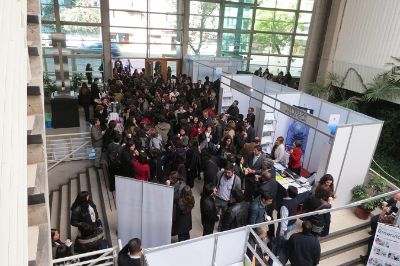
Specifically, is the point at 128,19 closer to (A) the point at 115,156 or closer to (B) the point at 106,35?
(B) the point at 106,35

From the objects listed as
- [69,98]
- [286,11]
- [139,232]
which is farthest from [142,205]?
[286,11]

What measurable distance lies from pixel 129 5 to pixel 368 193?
13189mm

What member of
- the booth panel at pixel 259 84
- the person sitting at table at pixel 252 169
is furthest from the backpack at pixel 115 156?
the booth panel at pixel 259 84

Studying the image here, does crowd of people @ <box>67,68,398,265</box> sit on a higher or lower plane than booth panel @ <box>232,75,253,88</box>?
lower

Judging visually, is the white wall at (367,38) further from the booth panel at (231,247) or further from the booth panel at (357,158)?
the booth panel at (231,247)

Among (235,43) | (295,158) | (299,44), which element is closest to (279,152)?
(295,158)

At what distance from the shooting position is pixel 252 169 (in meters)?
6.37

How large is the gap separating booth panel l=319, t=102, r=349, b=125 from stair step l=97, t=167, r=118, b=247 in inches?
229

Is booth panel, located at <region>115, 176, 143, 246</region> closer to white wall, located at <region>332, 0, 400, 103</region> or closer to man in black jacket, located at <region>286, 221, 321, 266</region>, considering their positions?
man in black jacket, located at <region>286, 221, 321, 266</region>

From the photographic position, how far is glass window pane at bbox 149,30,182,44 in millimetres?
16500

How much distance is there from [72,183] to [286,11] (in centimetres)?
1579

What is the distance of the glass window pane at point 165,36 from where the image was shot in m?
16.5

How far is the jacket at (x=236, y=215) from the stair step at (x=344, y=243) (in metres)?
2.17

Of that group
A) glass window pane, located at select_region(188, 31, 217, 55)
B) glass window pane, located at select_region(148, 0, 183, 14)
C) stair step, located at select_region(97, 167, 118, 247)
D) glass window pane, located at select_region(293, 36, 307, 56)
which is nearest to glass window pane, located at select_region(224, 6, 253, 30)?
glass window pane, located at select_region(188, 31, 217, 55)
